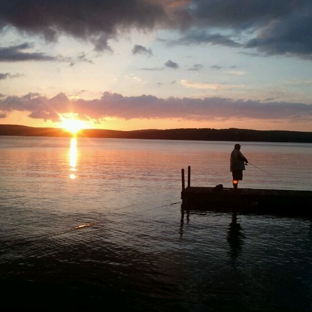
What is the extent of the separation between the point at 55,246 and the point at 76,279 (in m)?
3.79

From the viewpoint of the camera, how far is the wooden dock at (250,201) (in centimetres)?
2422

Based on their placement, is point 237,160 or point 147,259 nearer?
point 147,259

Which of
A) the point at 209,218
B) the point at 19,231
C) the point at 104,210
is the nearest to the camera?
the point at 19,231

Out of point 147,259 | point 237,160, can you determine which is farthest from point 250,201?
point 147,259

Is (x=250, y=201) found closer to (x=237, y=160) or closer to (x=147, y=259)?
(x=237, y=160)

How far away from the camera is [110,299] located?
1094 centimetres

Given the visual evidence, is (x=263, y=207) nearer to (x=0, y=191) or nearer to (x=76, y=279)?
(x=76, y=279)

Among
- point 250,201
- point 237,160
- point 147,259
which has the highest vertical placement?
point 237,160

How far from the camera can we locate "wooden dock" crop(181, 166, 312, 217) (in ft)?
79.5

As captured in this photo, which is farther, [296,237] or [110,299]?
[296,237]

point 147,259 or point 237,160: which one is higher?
point 237,160

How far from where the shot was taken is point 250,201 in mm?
24625

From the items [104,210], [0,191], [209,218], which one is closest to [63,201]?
[104,210]

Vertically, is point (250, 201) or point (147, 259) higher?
point (250, 201)
